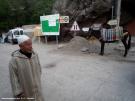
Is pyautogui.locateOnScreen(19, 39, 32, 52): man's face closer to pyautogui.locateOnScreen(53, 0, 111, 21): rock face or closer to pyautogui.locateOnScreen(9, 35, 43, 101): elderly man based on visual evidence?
pyautogui.locateOnScreen(9, 35, 43, 101): elderly man

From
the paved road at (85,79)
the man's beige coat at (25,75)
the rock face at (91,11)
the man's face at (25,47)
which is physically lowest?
the paved road at (85,79)

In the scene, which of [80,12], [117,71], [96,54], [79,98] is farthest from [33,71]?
[80,12]

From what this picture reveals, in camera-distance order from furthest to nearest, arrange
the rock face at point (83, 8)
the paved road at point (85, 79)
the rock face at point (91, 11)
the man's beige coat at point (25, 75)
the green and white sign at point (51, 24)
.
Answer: the rock face at point (91, 11), the rock face at point (83, 8), the green and white sign at point (51, 24), the paved road at point (85, 79), the man's beige coat at point (25, 75)

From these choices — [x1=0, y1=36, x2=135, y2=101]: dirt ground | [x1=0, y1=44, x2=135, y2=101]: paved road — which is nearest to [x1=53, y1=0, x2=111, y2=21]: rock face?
[x1=0, y1=36, x2=135, y2=101]: dirt ground

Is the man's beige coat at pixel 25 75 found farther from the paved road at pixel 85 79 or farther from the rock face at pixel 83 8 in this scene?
the rock face at pixel 83 8

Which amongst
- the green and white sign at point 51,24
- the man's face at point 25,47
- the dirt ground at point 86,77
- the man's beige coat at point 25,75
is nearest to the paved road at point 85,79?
the dirt ground at point 86,77

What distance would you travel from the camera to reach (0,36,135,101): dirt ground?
8.30 meters

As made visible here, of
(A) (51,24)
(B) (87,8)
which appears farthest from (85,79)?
(B) (87,8)

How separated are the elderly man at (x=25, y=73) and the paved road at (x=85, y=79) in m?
3.28

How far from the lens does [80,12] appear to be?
24844mm

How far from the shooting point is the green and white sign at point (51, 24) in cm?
2210

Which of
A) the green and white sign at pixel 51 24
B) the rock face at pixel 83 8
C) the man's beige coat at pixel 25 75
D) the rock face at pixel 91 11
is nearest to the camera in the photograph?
the man's beige coat at pixel 25 75

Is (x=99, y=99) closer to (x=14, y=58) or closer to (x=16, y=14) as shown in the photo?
(x=14, y=58)

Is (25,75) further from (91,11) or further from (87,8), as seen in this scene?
(87,8)
